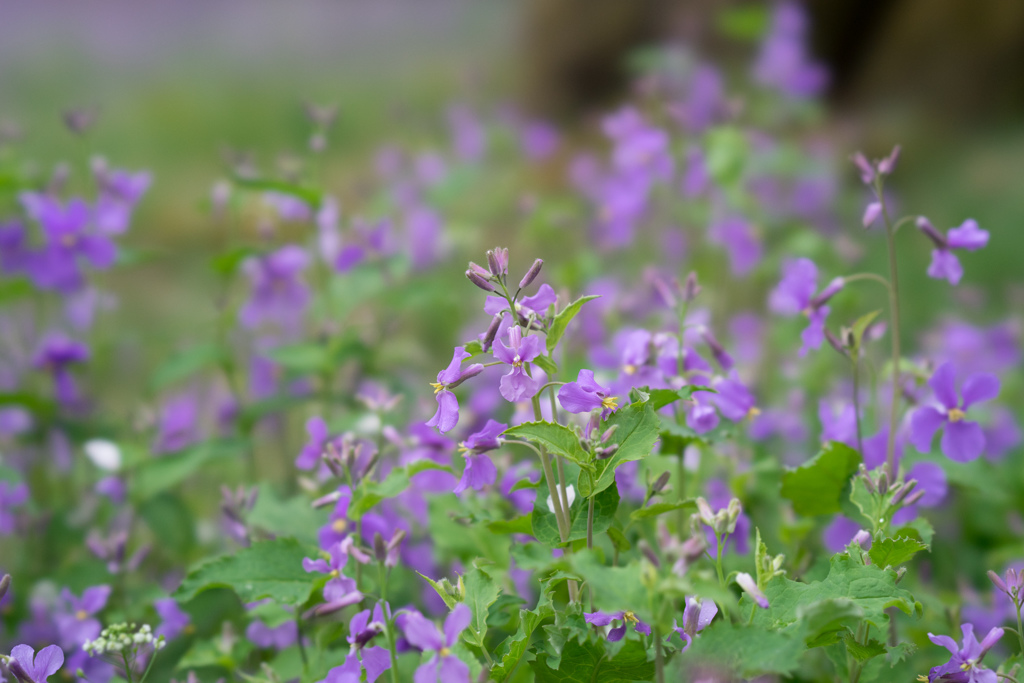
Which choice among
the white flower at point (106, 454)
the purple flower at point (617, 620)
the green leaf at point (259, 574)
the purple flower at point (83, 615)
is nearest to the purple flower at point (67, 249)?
the white flower at point (106, 454)

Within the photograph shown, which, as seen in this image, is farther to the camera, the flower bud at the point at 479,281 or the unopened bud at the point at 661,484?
the unopened bud at the point at 661,484

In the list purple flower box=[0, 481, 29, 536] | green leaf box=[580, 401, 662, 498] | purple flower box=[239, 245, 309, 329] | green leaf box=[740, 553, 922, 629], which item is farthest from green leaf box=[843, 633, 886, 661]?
purple flower box=[239, 245, 309, 329]

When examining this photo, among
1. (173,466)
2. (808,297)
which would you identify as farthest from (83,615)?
(808,297)

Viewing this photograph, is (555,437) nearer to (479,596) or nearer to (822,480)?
(479,596)

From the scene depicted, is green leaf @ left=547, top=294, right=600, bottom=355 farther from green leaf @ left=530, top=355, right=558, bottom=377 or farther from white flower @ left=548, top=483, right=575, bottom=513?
white flower @ left=548, top=483, right=575, bottom=513

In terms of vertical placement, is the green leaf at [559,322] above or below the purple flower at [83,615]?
above

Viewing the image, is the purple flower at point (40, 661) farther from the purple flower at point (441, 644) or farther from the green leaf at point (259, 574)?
the purple flower at point (441, 644)
